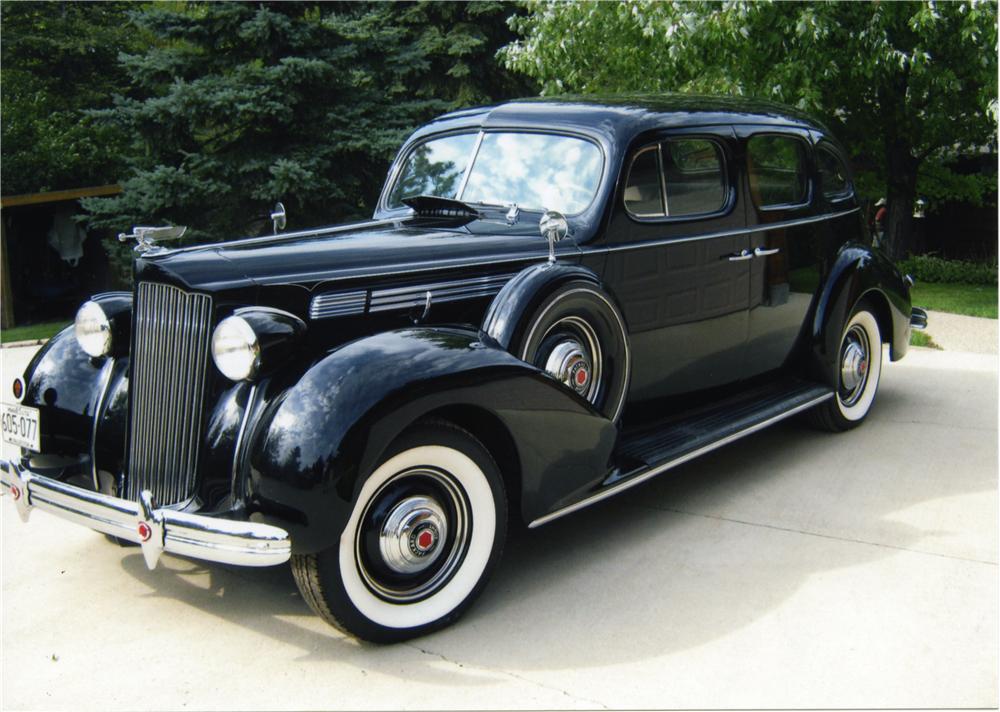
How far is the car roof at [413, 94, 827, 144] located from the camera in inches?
177

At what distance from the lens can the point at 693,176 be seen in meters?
4.72

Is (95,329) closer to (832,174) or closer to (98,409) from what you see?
(98,409)

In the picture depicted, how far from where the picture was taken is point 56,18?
16.4m

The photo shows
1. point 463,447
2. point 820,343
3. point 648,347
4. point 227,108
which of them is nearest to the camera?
point 463,447

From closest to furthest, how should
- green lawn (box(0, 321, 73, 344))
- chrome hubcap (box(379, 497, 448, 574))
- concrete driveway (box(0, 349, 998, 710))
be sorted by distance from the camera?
1. concrete driveway (box(0, 349, 998, 710))
2. chrome hubcap (box(379, 497, 448, 574))
3. green lawn (box(0, 321, 73, 344))

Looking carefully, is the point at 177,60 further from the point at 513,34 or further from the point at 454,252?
the point at 454,252

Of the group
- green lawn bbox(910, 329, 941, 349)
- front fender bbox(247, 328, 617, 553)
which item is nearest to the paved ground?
green lawn bbox(910, 329, 941, 349)

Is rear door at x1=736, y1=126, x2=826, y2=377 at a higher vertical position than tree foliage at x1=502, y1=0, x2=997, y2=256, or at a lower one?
lower

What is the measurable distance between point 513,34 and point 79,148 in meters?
7.25

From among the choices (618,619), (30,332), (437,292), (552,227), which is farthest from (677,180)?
(30,332)

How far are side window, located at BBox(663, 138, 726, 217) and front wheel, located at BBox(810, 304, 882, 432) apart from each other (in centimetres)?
135

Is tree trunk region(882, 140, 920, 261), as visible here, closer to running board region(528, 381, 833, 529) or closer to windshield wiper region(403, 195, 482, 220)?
running board region(528, 381, 833, 529)

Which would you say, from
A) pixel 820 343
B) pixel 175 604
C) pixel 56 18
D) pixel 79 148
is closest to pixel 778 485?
pixel 820 343

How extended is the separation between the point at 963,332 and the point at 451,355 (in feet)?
25.1
